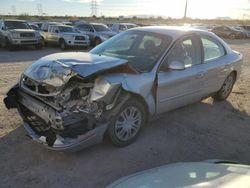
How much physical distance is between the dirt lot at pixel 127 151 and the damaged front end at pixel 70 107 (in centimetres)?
31

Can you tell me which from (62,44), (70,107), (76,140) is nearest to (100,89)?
(70,107)

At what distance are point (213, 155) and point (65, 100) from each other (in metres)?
2.31

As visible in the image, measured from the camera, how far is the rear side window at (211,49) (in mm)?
5723

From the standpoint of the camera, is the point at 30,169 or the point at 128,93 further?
the point at 128,93

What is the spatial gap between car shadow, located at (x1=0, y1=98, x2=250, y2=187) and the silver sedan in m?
0.30

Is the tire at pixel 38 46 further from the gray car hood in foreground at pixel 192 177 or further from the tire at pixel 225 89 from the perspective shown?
the gray car hood in foreground at pixel 192 177

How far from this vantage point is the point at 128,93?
4.20 meters

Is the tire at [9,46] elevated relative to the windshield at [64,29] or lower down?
lower down

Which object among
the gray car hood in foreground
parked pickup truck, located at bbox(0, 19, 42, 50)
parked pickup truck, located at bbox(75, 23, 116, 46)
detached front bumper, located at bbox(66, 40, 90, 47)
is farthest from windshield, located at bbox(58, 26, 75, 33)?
the gray car hood in foreground

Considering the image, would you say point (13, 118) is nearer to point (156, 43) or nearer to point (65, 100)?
point (65, 100)

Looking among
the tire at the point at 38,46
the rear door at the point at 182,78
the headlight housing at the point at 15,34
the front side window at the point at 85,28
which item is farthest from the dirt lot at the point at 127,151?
the front side window at the point at 85,28

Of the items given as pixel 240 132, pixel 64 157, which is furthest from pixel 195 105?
pixel 64 157

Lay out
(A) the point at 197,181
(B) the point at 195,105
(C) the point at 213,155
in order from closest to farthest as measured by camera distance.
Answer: (A) the point at 197,181 < (C) the point at 213,155 < (B) the point at 195,105

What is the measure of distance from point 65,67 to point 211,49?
3.30 metres
